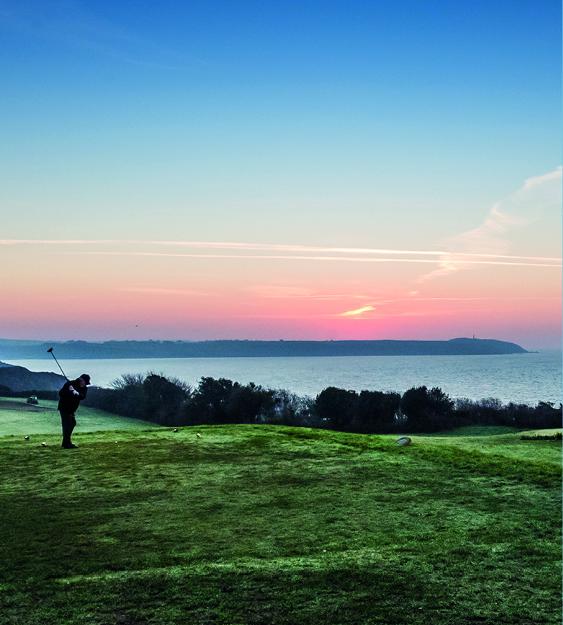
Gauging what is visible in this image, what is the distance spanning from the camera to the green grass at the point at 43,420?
26.5 metres

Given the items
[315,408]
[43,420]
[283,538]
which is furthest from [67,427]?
A: [315,408]

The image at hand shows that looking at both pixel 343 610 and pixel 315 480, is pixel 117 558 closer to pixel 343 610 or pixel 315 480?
pixel 343 610

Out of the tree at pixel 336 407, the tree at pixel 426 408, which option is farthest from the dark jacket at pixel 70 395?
the tree at pixel 336 407

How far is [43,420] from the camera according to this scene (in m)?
29.3

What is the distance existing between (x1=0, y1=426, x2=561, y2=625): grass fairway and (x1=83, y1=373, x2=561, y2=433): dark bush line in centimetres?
2779

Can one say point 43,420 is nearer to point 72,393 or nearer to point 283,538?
point 72,393

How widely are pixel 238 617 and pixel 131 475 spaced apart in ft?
21.8

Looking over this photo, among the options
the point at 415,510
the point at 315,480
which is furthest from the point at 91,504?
the point at 415,510

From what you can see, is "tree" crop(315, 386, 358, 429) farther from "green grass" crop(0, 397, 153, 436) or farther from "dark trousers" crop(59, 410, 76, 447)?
"dark trousers" crop(59, 410, 76, 447)

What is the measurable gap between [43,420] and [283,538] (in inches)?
947

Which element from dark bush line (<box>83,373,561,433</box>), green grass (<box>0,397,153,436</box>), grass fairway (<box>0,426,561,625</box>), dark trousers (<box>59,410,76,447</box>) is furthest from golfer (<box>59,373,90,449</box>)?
dark bush line (<box>83,373,561,433</box>)

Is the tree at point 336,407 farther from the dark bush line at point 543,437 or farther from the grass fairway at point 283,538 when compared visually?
the grass fairway at point 283,538

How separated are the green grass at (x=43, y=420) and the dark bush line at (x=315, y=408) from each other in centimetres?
407

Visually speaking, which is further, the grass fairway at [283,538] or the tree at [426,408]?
the tree at [426,408]
